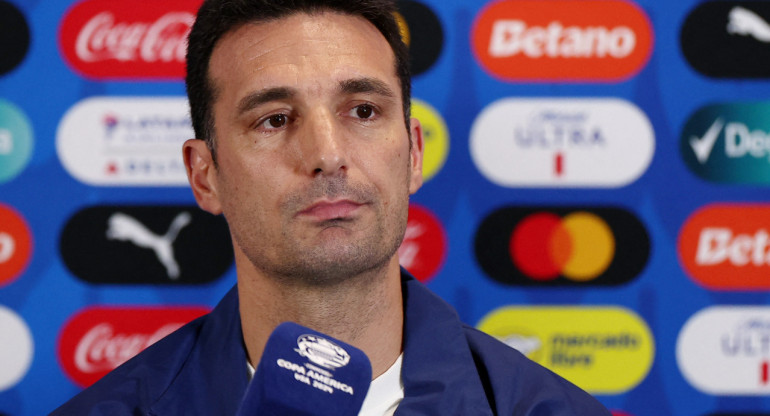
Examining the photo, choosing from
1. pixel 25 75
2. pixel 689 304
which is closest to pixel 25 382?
pixel 25 75

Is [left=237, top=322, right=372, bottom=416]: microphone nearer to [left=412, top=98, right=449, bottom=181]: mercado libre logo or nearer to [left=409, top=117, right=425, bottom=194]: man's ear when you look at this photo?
[left=409, top=117, right=425, bottom=194]: man's ear

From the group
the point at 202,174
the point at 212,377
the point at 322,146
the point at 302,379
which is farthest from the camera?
the point at 202,174

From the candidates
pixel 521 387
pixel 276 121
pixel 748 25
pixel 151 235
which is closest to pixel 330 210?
pixel 276 121

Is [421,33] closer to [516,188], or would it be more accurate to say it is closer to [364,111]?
[516,188]

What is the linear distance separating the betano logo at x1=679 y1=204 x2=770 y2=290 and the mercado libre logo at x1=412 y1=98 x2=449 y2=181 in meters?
0.54

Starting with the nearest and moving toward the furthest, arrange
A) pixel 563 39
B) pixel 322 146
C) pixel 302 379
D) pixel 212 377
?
pixel 302 379 → pixel 322 146 → pixel 212 377 → pixel 563 39

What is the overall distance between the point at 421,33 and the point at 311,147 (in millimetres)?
712

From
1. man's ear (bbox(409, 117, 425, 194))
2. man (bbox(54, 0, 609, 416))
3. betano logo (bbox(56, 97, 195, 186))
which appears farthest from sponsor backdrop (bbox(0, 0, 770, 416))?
man (bbox(54, 0, 609, 416))

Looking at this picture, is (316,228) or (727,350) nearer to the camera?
(316,228)

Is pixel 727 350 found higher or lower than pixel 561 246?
lower

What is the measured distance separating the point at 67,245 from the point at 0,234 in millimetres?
142

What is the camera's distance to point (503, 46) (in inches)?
64.0

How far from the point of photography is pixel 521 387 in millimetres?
1099

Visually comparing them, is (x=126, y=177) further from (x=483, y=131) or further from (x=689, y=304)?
(x=689, y=304)
